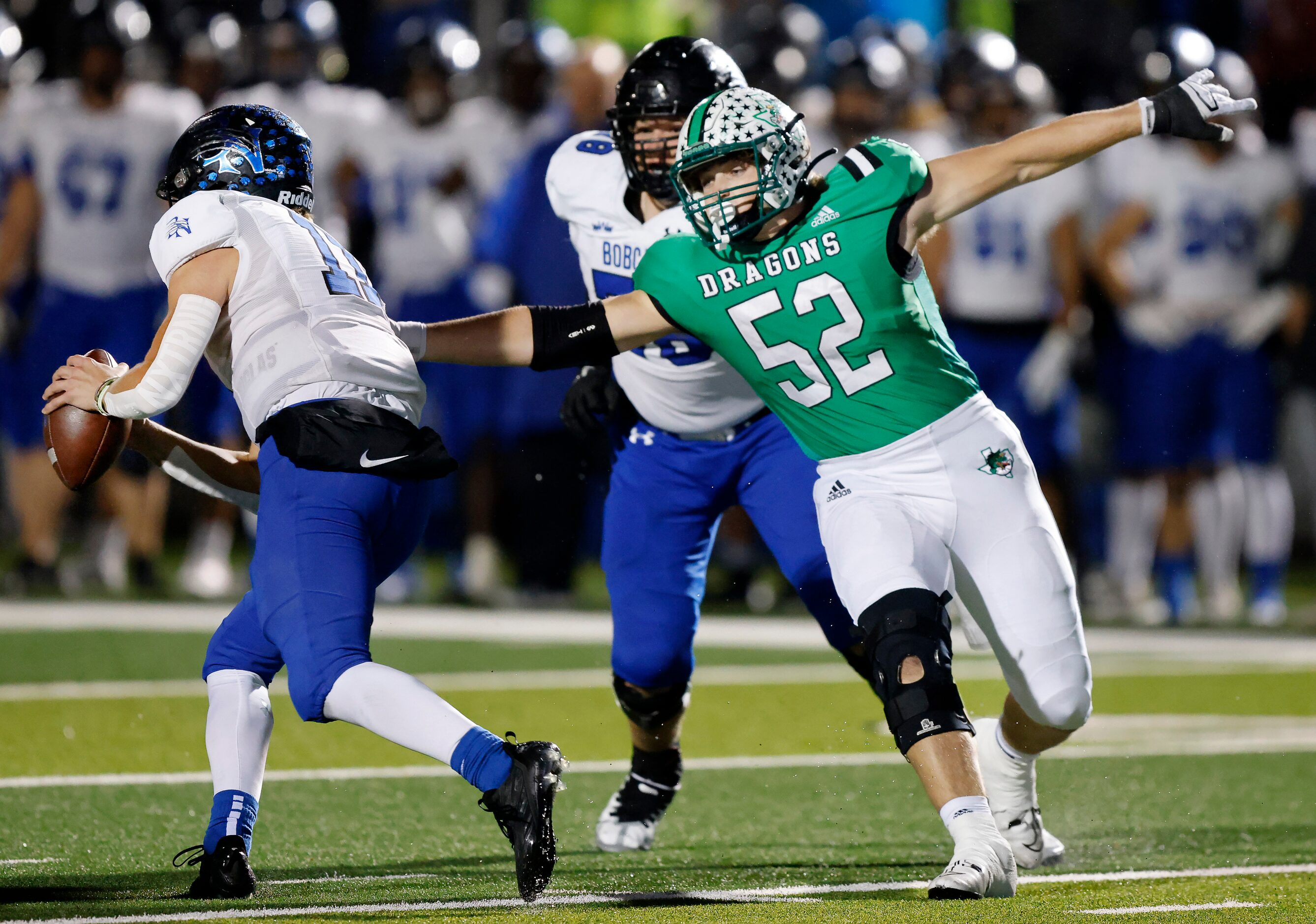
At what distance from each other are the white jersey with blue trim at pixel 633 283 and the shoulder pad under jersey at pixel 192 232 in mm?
1161

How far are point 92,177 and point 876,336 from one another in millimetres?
6058

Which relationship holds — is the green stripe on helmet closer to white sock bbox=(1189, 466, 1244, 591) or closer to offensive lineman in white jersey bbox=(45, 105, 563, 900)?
offensive lineman in white jersey bbox=(45, 105, 563, 900)

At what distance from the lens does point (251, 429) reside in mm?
4012

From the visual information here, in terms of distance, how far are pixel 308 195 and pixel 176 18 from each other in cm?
759

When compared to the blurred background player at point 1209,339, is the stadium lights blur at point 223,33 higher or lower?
higher

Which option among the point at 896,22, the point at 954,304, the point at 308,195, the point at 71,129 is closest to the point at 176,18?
the point at 71,129

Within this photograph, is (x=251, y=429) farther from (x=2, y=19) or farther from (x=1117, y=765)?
(x=2, y=19)

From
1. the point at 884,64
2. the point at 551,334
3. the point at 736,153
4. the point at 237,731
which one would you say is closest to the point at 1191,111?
the point at 736,153

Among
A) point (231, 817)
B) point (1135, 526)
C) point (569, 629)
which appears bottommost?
point (1135, 526)

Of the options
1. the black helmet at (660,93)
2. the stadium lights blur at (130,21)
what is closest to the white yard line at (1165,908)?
the black helmet at (660,93)

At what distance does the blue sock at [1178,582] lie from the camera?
923cm

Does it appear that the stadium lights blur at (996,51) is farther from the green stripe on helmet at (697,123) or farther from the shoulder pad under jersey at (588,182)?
the green stripe on helmet at (697,123)

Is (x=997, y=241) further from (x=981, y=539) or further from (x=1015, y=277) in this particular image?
(x=981, y=539)

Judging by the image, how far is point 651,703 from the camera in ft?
15.7
